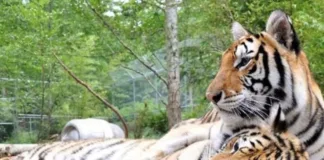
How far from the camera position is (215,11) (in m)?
7.41

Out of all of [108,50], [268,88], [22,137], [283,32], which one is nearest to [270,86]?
[268,88]

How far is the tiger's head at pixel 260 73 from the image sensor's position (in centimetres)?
190

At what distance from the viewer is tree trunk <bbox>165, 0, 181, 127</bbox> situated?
6.79 m

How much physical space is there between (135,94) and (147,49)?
504 cm

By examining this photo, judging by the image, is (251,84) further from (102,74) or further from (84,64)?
(102,74)

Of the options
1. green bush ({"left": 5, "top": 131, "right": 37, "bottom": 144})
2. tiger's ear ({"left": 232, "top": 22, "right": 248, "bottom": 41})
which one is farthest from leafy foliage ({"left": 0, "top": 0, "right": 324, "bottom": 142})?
tiger's ear ({"left": 232, "top": 22, "right": 248, "bottom": 41})

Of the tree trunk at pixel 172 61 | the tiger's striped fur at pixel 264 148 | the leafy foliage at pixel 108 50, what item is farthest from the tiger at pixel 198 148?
the tree trunk at pixel 172 61

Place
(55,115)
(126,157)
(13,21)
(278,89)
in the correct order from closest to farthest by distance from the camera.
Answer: (278,89)
(126,157)
(13,21)
(55,115)

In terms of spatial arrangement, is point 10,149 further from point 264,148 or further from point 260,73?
point 264,148

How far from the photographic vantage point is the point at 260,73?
1.95m

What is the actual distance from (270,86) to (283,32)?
0.55 feet

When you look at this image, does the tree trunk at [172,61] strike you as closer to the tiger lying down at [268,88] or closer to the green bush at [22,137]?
the tiger lying down at [268,88]

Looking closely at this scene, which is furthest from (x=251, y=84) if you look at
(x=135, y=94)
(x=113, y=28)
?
(x=135, y=94)

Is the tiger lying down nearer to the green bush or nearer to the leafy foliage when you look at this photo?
the leafy foliage
